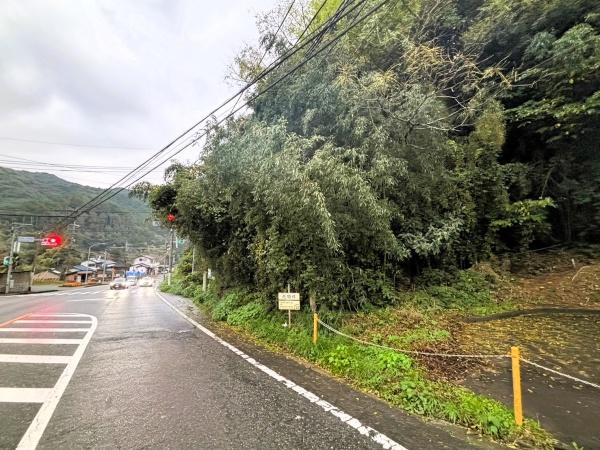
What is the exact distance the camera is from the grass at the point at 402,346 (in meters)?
3.51

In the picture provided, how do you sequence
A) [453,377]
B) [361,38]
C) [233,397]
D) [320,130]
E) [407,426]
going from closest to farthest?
[407,426] → [233,397] → [453,377] → [320,130] → [361,38]

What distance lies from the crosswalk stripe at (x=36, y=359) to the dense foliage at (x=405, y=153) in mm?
4144

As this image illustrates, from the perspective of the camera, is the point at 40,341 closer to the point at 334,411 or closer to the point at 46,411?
the point at 46,411

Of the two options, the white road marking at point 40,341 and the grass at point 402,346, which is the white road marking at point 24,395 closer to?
the white road marking at point 40,341

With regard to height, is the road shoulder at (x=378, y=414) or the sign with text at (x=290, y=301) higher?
the sign with text at (x=290, y=301)

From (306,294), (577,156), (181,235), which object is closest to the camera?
(306,294)

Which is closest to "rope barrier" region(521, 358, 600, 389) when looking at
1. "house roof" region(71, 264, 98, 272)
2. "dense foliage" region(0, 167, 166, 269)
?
"dense foliage" region(0, 167, 166, 269)

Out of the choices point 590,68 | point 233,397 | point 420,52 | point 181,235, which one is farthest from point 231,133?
point 590,68

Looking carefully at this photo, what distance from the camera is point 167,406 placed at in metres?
3.74

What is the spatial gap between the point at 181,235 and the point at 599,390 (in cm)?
1301

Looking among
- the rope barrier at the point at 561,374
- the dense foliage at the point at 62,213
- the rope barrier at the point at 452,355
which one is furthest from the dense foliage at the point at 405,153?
the dense foliage at the point at 62,213

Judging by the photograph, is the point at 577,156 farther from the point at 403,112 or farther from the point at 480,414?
the point at 480,414

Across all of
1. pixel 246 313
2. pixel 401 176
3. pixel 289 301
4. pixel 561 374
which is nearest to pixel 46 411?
pixel 289 301

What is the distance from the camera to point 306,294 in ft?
24.6
